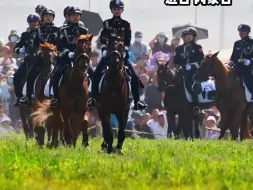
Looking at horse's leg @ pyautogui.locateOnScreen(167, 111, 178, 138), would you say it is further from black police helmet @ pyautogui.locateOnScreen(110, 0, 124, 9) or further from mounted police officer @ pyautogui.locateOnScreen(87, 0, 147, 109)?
black police helmet @ pyautogui.locateOnScreen(110, 0, 124, 9)

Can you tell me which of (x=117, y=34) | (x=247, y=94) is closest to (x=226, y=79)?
(x=247, y=94)

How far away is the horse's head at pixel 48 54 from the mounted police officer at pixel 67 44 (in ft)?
4.30

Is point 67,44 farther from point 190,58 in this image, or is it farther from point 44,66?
point 190,58

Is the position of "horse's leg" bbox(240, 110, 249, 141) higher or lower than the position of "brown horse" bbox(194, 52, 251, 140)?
lower

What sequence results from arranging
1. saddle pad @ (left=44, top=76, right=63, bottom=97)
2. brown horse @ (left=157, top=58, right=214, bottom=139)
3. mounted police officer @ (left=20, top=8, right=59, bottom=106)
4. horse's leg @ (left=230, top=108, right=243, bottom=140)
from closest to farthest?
saddle pad @ (left=44, top=76, right=63, bottom=97), mounted police officer @ (left=20, top=8, right=59, bottom=106), horse's leg @ (left=230, top=108, right=243, bottom=140), brown horse @ (left=157, top=58, right=214, bottom=139)

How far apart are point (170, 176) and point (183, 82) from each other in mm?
15625

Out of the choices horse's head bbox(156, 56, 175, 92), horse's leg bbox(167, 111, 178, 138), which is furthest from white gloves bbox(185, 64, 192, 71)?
horse's leg bbox(167, 111, 178, 138)

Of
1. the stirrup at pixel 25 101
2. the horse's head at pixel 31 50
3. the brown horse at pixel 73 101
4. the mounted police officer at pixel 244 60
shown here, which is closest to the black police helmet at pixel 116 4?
the brown horse at pixel 73 101

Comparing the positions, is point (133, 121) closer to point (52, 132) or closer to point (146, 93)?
point (146, 93)

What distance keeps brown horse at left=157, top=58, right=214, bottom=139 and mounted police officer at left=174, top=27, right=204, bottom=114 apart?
198mm

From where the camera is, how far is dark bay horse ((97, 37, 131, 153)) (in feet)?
54.6

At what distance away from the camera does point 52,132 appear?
1958 cm

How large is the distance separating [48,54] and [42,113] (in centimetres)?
190

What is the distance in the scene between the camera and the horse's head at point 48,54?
2070 cm
